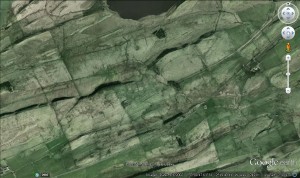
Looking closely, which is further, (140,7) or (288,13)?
(140,7)

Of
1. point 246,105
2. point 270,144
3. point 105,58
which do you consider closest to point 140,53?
point 105,58

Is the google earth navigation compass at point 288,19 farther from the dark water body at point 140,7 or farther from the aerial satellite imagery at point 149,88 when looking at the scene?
the dark water body at point 140,7

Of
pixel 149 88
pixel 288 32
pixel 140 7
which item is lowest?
pixel 149 88

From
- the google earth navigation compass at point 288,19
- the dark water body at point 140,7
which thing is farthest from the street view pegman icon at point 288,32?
the dark water body at point 140,7

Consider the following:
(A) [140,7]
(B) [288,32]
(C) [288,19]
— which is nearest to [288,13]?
(C) [288,19]

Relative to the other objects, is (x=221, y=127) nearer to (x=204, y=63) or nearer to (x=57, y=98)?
(x=204, y=63)

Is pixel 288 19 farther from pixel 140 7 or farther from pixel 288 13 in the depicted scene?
pixel 140 7

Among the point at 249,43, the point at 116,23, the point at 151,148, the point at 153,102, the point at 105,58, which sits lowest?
the point at 151,148
